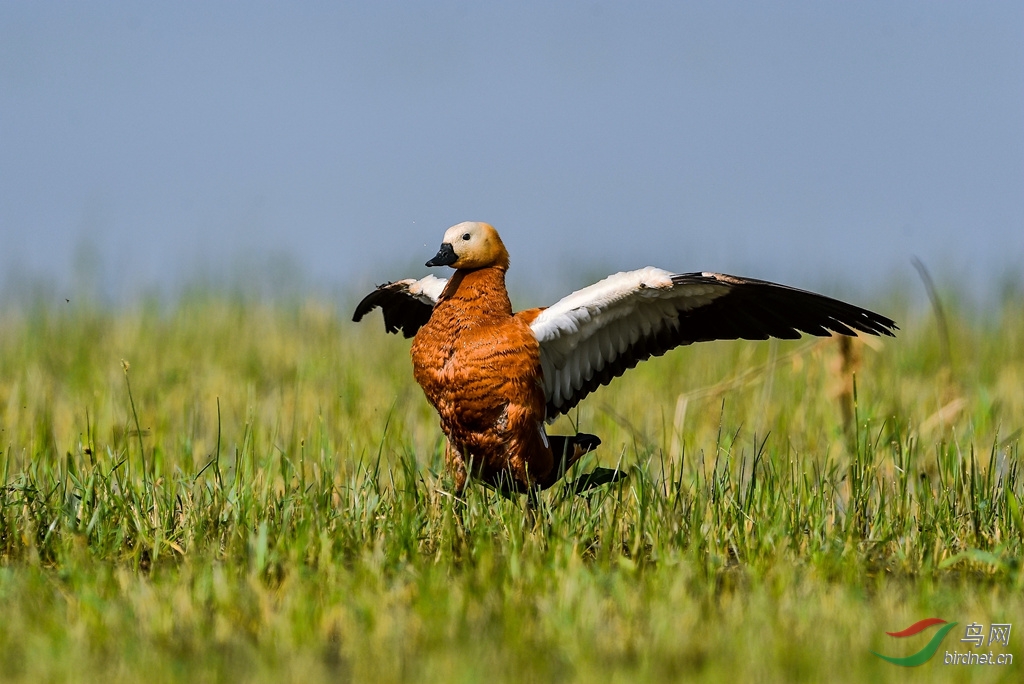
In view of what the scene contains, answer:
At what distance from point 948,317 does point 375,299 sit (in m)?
5.58

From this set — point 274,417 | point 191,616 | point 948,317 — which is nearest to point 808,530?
point 191,616

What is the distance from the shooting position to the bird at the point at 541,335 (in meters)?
4.95

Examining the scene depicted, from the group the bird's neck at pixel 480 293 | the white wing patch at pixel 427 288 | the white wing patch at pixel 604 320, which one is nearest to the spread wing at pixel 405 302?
the white wing patch at pixel 427 288

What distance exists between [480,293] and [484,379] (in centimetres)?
40

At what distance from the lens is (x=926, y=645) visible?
3.57 meters

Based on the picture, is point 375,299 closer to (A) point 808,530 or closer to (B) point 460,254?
(B) point 460,254

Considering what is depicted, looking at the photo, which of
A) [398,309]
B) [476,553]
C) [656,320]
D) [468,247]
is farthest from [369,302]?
[476,553]

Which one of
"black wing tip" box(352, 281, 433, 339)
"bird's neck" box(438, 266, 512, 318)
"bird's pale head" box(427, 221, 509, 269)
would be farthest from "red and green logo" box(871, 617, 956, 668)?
"black wing tip" box(352, 281, 433, 339)

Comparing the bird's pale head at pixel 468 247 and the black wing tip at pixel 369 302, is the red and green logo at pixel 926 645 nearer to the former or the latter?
the bird's pale head at pixel 468 247

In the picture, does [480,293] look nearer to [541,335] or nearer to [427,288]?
[541,335]

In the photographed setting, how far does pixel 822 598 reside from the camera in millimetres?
3750

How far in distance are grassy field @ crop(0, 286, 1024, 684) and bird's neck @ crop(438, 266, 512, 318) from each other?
0.69 m

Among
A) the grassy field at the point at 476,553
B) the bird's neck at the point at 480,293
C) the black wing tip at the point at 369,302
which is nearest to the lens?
the grassy field at the point at 476,553

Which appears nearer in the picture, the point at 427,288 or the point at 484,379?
the point at 484,379
